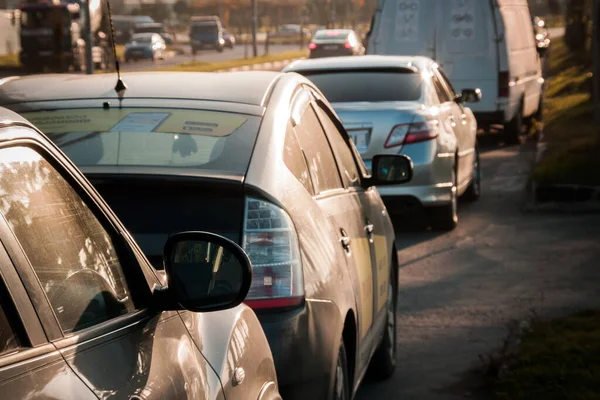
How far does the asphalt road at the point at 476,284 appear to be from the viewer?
684 cm

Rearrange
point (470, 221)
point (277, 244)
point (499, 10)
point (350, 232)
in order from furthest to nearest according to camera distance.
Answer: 1. point (499, 10)
2. point (470, 221)
3. point (350, 232)
4. point (277, 244)

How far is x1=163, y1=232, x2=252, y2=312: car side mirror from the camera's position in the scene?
286 cm

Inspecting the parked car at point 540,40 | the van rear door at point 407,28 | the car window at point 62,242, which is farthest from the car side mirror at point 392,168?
the parked car at point 540,40

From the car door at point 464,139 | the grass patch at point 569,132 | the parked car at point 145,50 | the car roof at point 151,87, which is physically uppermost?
the car roof at point 151,87

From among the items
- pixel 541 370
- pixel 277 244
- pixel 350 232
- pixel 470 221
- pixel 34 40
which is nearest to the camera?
pixel 277 244

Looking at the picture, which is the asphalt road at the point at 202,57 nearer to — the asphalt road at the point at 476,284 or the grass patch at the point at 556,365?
the asphalt road at the point at 476,284

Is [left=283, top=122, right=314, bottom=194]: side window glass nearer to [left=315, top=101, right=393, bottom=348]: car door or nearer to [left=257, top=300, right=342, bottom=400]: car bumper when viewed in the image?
[left=257, top=300, right=342, bottom=400]: car bumper

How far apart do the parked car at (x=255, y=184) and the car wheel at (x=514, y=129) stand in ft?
48.8

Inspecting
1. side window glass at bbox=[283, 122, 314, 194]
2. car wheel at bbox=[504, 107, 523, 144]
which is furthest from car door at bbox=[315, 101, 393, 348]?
car wheel at bbox=[504, 107, 523, 144]

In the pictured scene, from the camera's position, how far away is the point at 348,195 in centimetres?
563

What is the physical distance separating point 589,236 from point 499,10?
8.43m

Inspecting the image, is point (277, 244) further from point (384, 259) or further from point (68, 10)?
point (68, 10)

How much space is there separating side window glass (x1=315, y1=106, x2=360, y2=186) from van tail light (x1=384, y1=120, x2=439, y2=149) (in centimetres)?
521

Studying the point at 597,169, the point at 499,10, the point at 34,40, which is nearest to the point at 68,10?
the point at 34,40
